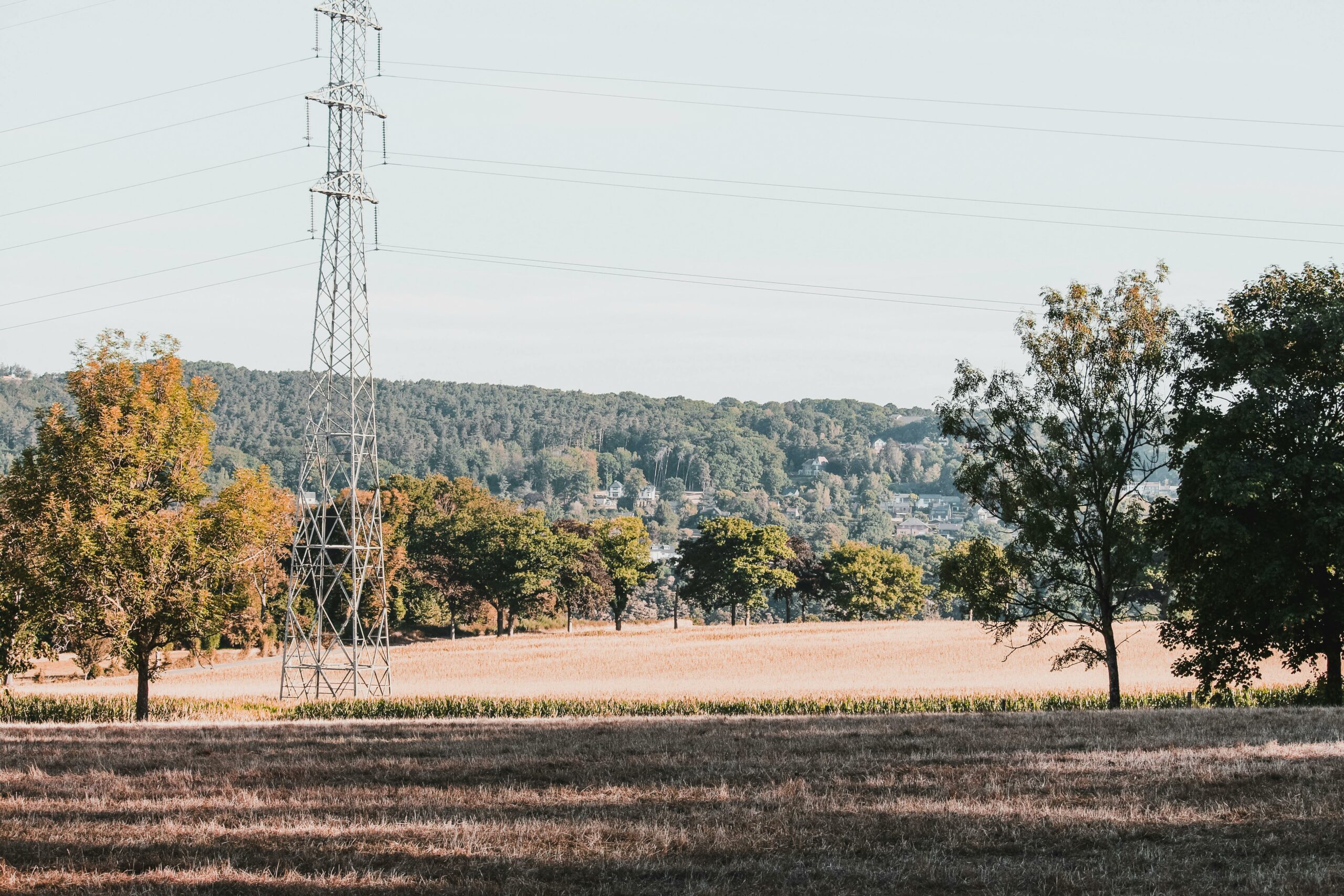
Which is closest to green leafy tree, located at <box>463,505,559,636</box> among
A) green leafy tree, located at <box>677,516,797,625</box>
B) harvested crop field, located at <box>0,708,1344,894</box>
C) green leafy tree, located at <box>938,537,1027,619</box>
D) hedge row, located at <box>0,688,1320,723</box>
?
green leafy tree, located at <box>677,516,797,625</box>

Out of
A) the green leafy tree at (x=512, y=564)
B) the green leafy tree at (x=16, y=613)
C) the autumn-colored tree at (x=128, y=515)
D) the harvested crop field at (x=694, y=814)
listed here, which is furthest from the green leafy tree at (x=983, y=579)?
the green leafy tree at (x=512, y=564)

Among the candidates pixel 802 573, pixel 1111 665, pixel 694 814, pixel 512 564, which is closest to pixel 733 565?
pixel 802 573

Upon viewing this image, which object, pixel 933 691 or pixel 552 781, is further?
pixel 933 691

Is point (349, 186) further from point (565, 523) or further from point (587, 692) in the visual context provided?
point (565, 523)

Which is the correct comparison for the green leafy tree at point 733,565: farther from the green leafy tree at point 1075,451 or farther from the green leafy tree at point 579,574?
the green leafy tree at point 1075,451

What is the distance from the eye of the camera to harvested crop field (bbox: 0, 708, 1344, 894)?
10938 millimetres

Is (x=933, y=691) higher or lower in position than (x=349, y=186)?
lower

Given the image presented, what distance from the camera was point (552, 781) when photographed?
17375 mm

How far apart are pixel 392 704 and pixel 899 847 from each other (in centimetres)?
2836

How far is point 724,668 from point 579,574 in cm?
3701

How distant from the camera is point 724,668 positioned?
65688 millimetres

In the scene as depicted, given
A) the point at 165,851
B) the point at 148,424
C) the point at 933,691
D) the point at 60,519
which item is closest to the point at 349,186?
the point at 148,424

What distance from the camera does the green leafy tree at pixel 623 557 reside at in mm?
108938

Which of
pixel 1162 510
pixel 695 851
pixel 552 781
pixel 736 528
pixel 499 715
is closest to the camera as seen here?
pixel 695 851
